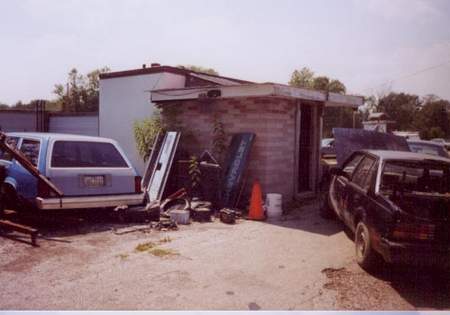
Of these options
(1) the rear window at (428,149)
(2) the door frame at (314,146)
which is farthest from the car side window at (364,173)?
(1) the rear window at (428,149)

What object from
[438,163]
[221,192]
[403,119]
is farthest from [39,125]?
[403,119]

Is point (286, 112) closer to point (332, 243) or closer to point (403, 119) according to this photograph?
point (332, 243)

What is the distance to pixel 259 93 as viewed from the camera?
9.20m

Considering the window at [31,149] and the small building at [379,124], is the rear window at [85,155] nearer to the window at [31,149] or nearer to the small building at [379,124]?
the window at [31,149]

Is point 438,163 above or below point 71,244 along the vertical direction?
above

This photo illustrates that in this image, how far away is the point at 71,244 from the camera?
626 cm

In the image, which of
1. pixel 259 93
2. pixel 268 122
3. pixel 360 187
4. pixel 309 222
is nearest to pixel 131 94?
pixel 268 122

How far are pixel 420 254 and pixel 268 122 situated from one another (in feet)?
18.3

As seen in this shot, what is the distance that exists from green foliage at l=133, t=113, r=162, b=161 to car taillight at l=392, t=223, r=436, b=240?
750 cm

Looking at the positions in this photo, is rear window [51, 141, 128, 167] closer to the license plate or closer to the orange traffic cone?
the license plate

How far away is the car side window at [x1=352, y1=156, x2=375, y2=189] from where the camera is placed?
6.09m

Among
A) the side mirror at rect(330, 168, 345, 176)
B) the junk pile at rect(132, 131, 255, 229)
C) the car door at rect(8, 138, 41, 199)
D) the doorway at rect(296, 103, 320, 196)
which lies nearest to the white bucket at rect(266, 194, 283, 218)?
the junk pile at rect(132, 131, 255, 229)

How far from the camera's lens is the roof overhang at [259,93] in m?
9.13

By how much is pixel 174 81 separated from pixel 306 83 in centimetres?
2784
